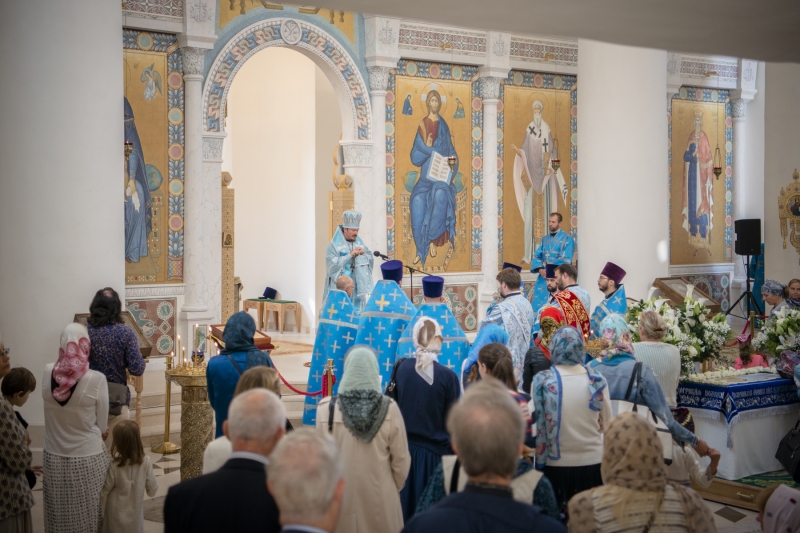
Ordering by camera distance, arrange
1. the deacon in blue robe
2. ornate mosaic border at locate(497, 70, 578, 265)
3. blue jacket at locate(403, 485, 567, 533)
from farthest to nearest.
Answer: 1. ornate mosaic border at locate(497, 70, 578, 265)
2. the deacon in blue robe
3. blue jacket at locate(403, 485, 567, 533)

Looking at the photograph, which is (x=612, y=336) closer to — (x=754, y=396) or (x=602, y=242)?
(x=754, y=396)

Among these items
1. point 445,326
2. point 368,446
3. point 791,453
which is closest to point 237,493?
point 368,446

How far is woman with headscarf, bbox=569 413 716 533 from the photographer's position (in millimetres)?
2811

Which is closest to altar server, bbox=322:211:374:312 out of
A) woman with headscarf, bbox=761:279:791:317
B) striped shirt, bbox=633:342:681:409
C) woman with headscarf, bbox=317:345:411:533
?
woman with headscarf, bbox=761:279:791:317

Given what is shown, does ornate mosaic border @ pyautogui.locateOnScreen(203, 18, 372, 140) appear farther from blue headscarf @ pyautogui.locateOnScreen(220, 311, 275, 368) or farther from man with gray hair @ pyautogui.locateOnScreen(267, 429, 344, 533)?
man with gray hair @ pyautogui.locateOnScreen(267, 429, 344, 533)

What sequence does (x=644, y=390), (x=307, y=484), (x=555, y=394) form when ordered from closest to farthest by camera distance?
(x=307, y=484) → (x=555, y=394) → (x=644, y=390)

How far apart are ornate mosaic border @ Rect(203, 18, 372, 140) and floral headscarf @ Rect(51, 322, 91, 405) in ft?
22.4

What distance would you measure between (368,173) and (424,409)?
8.10m

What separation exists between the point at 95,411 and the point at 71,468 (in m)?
A: 0.32

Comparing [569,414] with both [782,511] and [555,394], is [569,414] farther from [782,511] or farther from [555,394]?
[782,511]

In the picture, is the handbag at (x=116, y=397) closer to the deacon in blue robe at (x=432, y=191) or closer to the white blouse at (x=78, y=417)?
the white blouse at (x=78, y=417)

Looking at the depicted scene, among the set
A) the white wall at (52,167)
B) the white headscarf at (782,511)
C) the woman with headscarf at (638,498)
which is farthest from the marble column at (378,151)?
the woman with headscarf at (638,498)

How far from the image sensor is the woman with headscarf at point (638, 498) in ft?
9.22

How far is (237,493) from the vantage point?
2688 mm
